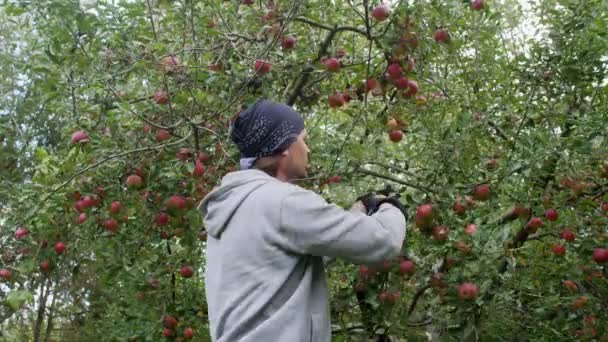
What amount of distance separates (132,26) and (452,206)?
1810 mm

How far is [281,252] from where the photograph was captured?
6.29ft

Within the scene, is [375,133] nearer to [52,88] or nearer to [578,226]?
[578,226]

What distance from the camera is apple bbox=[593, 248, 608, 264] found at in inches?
137

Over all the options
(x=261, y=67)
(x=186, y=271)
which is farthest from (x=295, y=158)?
(x=186, y=271)

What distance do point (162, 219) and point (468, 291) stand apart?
1555mm

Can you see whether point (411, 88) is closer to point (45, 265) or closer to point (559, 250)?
point (559, 250)

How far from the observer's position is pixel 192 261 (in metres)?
4.11

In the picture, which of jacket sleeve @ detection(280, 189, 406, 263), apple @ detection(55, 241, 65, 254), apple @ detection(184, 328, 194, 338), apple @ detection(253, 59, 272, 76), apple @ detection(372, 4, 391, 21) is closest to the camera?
jacket sleeve @ detection(280, 189, 406, 263)

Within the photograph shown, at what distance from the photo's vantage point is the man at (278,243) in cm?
185

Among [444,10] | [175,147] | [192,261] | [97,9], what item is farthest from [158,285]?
[444,10]

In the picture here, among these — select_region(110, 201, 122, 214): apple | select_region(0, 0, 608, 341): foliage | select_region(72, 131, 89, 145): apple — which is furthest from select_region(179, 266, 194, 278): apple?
select_region(72, 131, 89, 145): apple

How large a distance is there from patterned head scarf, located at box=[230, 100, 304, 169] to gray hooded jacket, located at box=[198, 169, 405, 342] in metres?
0.09

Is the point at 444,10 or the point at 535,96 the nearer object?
the point at 444,10

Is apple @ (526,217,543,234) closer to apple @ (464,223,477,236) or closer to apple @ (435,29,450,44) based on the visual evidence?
apple @ (464,223,477,236)
